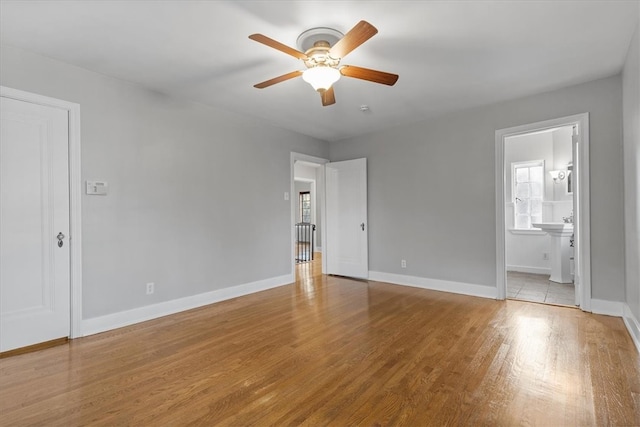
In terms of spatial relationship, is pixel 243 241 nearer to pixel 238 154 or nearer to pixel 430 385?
pixel 238 154

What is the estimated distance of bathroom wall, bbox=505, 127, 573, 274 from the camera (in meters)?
5.82

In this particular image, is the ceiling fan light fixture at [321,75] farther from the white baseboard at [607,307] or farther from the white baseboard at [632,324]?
the white baseboard at [607,307]

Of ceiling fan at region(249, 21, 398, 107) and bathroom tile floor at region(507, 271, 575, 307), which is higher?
ceiling fan at region(249, 21, 398, 107)

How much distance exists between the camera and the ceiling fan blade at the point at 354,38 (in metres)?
1.97

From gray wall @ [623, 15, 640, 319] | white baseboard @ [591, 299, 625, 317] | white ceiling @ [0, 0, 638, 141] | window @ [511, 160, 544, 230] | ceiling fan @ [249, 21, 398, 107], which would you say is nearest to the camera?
white ceiling @ [0, 0, 638, 141]

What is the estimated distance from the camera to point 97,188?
3238mm

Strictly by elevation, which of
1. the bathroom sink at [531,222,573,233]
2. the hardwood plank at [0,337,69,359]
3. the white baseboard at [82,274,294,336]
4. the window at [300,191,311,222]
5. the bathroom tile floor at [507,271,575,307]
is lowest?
the hardwood plank at [0,337,69,359]

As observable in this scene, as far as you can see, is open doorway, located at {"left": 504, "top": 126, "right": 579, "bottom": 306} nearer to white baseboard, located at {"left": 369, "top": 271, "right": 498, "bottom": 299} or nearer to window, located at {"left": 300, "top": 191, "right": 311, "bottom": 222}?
white baseboard, located at {"left": 369, "top": 271, "right": 498, "bottom": 299}

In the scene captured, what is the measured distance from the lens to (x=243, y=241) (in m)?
4.69

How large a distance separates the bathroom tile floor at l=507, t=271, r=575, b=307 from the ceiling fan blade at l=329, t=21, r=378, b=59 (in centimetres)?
397

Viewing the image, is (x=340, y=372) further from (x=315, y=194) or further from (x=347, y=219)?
(x=315, y=194)

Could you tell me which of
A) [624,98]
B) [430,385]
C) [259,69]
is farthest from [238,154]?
[624,98]

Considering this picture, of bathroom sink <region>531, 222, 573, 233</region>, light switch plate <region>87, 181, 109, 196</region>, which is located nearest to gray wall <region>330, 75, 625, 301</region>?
bathroom sink <region>531, 222, 573, 233</region>

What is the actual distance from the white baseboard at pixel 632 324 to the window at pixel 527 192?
124 inches
